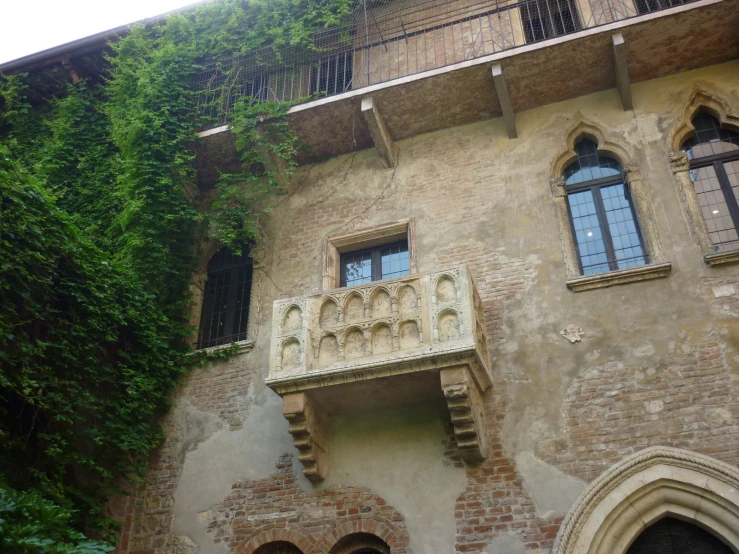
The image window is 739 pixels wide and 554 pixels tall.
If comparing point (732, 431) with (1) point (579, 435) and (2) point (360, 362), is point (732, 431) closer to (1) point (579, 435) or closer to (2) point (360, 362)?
(1) point (579, 435)

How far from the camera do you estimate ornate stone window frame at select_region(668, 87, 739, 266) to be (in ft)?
24.7

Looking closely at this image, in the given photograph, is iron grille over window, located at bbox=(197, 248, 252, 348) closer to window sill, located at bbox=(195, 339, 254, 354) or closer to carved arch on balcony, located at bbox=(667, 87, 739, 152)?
window sill, located at bbox=(195, 339, 254, 354)

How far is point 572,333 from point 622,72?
138 inches

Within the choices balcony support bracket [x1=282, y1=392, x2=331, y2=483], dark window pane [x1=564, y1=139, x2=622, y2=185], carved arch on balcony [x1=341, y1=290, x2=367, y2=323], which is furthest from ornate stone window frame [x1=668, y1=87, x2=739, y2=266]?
balcony support bracket [x1=282, y1=392, x2=331, y2=483]

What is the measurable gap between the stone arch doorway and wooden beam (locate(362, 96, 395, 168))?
5.66 meters

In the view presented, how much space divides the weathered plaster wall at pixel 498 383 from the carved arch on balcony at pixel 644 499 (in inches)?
7.3

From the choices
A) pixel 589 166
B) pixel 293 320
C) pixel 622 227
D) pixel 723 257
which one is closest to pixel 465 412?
pixel 293 320

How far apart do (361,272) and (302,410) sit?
261cm

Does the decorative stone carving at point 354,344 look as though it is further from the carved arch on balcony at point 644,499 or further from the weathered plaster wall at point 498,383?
the carved arch on balcony at point 644,499

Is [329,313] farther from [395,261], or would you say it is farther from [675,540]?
[675,540]

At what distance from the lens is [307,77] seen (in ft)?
34.5

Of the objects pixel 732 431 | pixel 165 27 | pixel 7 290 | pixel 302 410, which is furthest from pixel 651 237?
pixel 165 27

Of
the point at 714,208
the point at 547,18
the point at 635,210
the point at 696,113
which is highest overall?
the point at 547,18

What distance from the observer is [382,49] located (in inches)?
419
